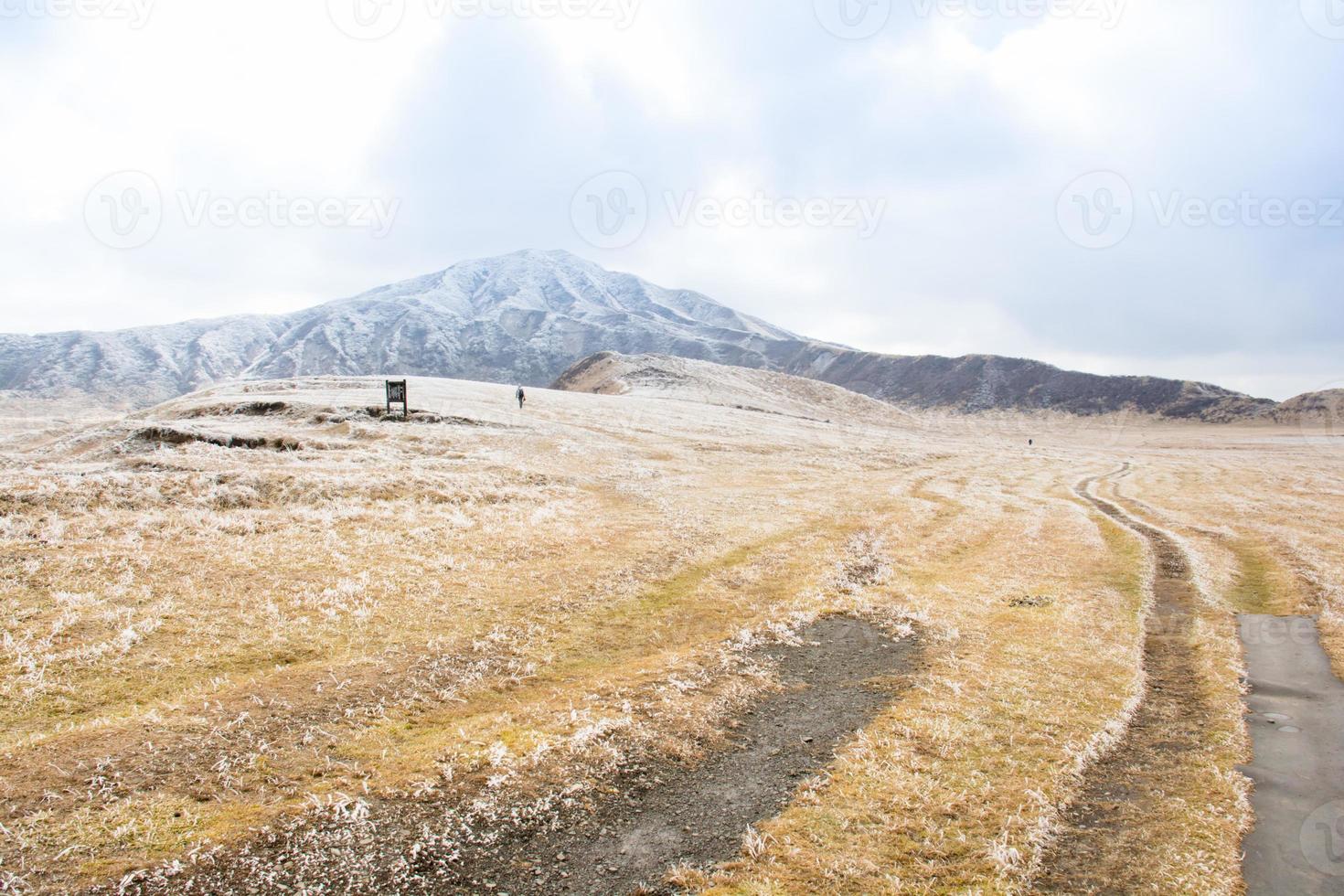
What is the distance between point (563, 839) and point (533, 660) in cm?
740

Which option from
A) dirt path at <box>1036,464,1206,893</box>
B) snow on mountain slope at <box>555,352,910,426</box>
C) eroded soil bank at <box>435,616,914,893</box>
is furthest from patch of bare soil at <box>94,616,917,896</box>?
snow on mountain slope at <box>555,352,910,426</box>

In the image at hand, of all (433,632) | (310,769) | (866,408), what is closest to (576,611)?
(433,632)

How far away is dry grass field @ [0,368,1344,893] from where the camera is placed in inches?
406

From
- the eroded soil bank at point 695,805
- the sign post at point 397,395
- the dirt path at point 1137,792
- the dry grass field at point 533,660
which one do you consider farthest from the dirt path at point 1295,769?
the sign post at point 397,395

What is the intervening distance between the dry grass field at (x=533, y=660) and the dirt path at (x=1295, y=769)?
0.47m

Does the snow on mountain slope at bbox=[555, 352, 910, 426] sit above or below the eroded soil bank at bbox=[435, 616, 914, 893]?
above

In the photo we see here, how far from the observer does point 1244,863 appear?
10.0 metres

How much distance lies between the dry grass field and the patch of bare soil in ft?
0.39

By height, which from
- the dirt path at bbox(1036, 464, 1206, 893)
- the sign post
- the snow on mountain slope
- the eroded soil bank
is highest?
the snow on mountain slope

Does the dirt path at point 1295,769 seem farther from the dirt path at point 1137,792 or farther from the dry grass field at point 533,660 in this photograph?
the dirt path at point 1137,792

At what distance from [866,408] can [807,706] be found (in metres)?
168

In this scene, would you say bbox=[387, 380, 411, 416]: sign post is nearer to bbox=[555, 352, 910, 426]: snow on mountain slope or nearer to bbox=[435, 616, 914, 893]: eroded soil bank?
bbox=[435, 616, 914, 893]: eroded soil bank

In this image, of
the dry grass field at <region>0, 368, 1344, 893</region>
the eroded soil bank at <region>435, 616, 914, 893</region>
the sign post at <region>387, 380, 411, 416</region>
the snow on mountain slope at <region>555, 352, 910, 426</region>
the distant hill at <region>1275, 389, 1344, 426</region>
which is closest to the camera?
the eroded soil bank at <region>435, 616, 914, 893</region>

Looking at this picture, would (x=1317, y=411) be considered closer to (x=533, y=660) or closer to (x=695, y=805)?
(x=533, y=660)
